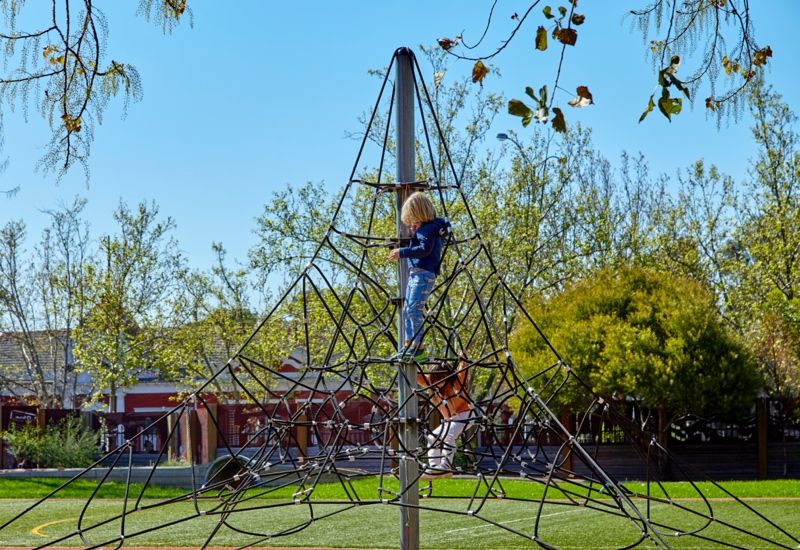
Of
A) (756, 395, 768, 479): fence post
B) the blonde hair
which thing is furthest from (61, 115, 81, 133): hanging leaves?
(756, 395, 768, 479): fence post

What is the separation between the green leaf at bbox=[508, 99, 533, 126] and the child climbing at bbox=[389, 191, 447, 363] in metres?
1.16

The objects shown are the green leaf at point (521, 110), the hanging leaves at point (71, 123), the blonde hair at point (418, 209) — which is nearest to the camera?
the green leaf at point (521, 110)

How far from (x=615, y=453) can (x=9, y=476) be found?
1032cm

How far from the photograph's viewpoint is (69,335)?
93.7ft

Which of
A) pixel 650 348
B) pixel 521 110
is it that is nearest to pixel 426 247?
pixel 521 110

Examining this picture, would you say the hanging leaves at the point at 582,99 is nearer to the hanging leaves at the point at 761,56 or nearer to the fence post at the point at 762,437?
the hanging leaves at the point at 761,56

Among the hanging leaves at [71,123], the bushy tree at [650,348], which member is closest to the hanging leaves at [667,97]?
the hanging leaves at [71,123]

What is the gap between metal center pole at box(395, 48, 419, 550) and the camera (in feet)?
19.9

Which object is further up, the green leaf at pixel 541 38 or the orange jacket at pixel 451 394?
the green leaf at pixel 541 38

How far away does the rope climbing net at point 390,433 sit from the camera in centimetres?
579

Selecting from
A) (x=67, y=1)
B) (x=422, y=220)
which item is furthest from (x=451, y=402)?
(x=67, y=1)

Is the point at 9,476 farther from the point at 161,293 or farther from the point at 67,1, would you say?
the point at 67,1

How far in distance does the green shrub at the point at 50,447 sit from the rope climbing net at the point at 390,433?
53 cm

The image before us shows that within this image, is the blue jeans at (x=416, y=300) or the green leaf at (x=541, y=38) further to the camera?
the blue jeans at (x=416, y=300)
